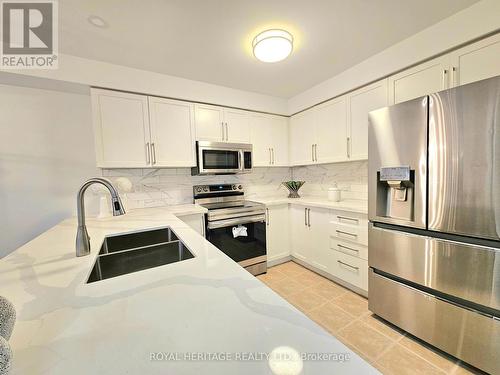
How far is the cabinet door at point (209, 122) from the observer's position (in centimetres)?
247

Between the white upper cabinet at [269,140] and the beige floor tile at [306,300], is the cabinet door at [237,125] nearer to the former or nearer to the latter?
the white upper cabinet at [269,140]

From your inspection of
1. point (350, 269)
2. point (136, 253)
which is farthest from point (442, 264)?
point (136, 253)

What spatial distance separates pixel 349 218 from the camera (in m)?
2.06

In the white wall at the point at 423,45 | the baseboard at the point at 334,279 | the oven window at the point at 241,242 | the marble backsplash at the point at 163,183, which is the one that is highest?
the white wall at the point at 423,45

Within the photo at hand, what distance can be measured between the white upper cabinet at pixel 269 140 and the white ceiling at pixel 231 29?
818 mm

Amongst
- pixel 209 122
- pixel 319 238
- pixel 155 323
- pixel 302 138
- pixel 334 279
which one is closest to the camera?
pixel 155 323

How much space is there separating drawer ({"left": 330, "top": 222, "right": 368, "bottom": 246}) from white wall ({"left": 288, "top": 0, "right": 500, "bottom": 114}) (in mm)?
1467

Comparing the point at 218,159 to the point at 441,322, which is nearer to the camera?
the point at 441,322

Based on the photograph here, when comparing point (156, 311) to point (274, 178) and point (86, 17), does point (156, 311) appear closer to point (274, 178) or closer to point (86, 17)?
point (86, 17)

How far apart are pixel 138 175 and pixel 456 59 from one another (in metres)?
3.09

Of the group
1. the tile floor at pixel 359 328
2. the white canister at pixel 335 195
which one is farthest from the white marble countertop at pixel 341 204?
the tile floor at pixel 359 328

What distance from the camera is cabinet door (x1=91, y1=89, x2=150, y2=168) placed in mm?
1989

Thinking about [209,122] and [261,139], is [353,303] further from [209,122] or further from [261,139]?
[209,122]

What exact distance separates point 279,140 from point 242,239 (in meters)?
1.57
